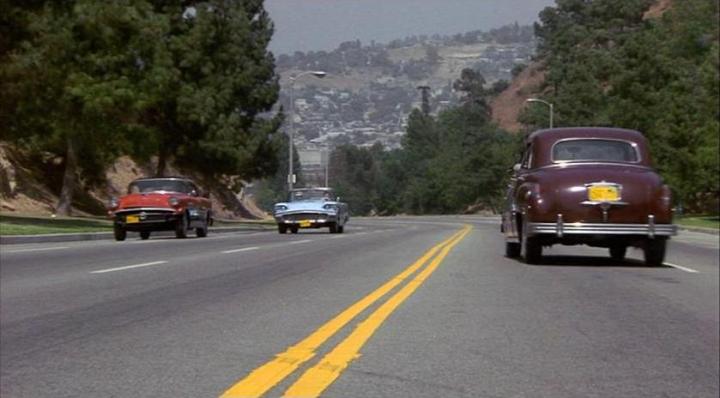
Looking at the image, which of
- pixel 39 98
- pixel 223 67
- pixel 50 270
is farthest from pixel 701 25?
pixel 50 270

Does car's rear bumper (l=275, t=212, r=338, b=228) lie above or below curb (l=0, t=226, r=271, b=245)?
above

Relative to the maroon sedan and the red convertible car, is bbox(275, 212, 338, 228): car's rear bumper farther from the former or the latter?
the maroon sedan

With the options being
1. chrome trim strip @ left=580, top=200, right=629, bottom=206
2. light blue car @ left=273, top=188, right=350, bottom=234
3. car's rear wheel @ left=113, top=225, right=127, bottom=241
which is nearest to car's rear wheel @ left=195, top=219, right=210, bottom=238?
car's rear wheel @ left=113, top=225, right=127, bottom=241

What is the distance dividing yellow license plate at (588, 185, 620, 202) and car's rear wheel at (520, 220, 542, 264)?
3.82 ft

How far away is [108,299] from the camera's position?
12.2 metres

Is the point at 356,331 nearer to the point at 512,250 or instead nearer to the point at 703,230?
the point at 512,250

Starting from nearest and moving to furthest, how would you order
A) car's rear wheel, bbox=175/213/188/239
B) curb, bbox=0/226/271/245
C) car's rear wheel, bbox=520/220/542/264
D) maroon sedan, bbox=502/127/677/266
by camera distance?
maroon sedan, bbox=502/127/677/266 → car's rear wheel, bbox=520/220/542/264 → curb, bbox=0/226/271/245 → car's rear wheel, bbox=175/213/188/239

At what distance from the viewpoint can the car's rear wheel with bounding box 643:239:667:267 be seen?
17156 mm

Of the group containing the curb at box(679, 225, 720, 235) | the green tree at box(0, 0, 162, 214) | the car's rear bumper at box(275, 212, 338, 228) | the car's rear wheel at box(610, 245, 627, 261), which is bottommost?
the car's rear wheel at box(610, 245, 627, 261)

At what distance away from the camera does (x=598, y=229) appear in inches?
637

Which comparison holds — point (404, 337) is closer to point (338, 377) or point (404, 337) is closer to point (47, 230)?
point (338, 377)

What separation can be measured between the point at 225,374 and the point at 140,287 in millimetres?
6202

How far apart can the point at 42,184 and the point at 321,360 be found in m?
46.1

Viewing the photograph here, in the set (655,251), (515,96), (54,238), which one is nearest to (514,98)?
(515,96)
